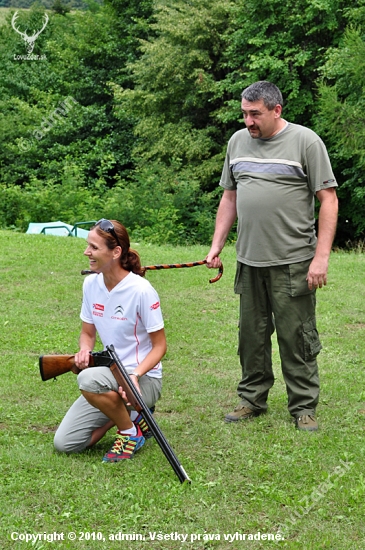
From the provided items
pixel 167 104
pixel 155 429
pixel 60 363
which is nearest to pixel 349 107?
pixel 167 104

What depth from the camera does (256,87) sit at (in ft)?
14.6

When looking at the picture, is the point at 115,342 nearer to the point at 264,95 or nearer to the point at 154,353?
the point at 154,353

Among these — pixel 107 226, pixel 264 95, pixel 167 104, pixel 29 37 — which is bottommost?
pixel 107 226

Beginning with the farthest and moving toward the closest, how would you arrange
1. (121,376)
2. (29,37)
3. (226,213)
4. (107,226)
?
1. (29,37)
2. (226,213)
3. (107,226)
4. (121,376)

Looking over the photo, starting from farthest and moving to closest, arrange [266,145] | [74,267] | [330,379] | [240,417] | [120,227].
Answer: [74,267]
[330,379]
[240,417]
[266,145]
[120,227]

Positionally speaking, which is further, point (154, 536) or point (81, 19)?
point (81, 19)

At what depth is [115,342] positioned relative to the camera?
173 inches

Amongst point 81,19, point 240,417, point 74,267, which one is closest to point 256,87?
point 240,417

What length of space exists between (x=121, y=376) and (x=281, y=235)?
4.37 ft

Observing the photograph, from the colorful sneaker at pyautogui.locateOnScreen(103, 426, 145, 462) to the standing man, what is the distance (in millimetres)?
1021

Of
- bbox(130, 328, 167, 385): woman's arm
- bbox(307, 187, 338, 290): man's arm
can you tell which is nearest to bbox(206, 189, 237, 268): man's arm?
bbox(307, 187, 338, 290): man's arm

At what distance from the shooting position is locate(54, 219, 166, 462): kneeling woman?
4.21 meters

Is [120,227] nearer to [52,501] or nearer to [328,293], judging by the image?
[52,501]

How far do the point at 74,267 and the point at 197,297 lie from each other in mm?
2069
